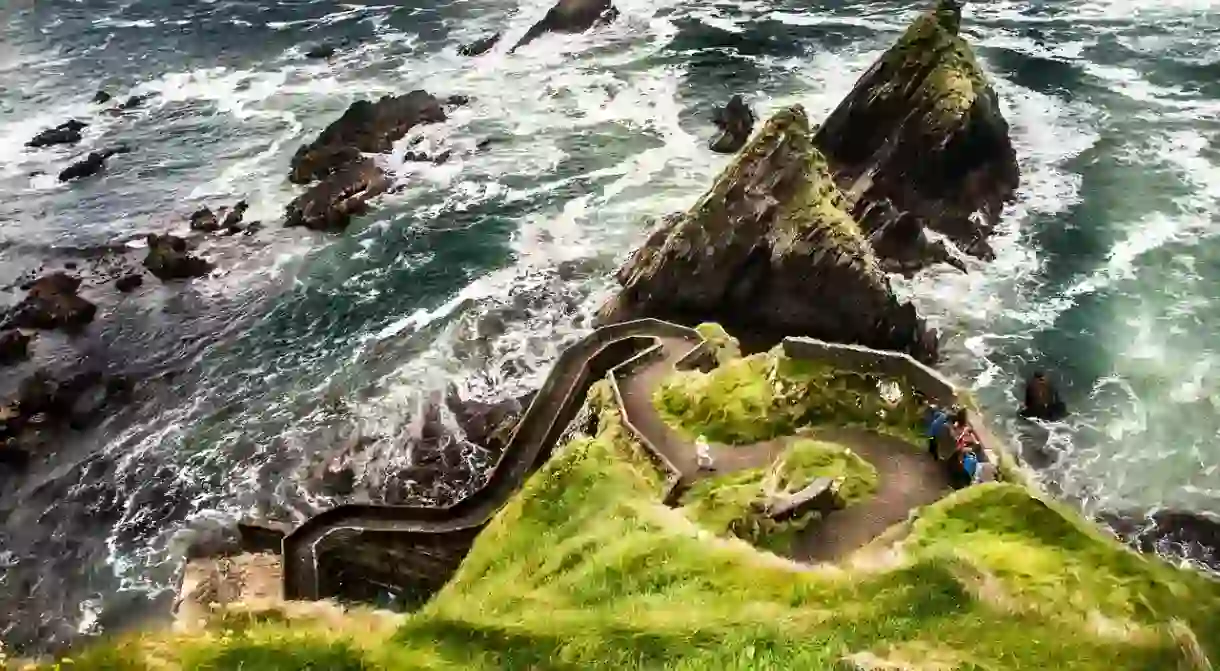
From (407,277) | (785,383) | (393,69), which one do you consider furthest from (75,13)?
(785,383)

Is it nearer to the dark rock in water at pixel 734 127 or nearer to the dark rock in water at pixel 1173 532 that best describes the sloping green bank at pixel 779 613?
the dark rock in water at pixel 1173 532

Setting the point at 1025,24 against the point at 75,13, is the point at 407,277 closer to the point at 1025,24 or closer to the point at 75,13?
the point at 1025,24

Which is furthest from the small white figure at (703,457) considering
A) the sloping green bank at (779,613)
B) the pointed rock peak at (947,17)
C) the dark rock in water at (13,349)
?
the dark rock in water at (13,349)

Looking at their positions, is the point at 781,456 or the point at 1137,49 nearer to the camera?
the point at 781,456

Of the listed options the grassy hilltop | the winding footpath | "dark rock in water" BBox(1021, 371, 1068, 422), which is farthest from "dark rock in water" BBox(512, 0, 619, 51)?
the grassy hilltop

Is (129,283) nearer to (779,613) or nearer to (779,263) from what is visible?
(779,263)

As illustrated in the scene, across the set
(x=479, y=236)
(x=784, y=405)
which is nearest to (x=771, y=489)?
(x=784, y=405)
